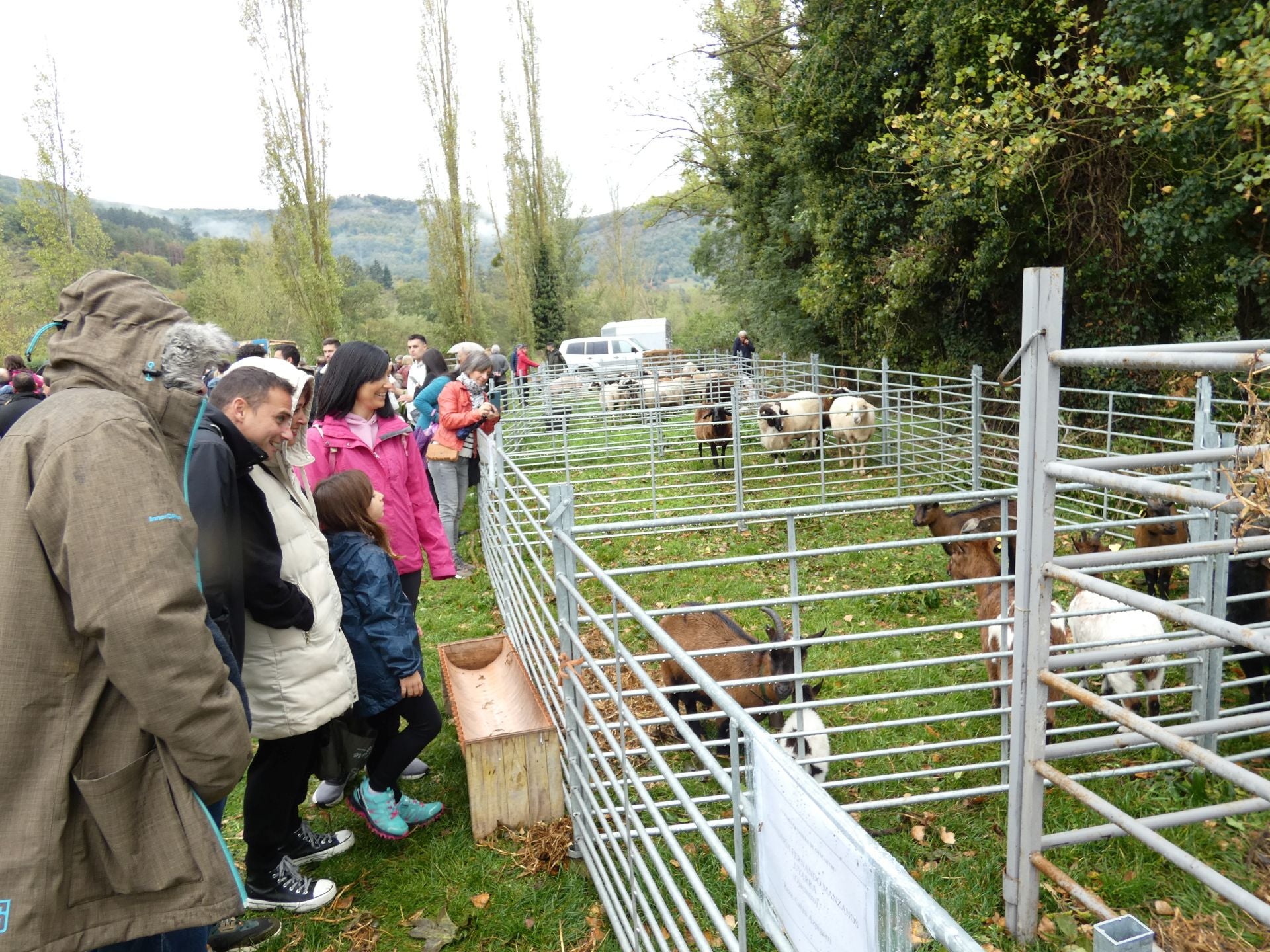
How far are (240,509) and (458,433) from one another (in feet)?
16.5

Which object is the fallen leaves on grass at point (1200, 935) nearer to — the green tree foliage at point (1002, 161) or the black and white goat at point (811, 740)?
the black and white goat at point (811, 740)

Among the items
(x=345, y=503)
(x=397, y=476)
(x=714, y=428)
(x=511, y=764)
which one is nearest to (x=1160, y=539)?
(x=511, y=764)

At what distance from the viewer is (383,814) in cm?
378

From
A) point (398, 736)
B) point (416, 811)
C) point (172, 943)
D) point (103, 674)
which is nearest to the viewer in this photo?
point (103, 674)

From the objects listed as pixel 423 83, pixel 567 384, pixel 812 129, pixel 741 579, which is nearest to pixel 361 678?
pixel 741 579

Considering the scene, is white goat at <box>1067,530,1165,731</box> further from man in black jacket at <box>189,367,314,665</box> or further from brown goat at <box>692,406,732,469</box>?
brown goat at <box>692,406,732,469</box>

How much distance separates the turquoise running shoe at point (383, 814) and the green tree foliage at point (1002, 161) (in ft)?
24.6

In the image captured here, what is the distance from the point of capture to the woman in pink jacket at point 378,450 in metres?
4.27

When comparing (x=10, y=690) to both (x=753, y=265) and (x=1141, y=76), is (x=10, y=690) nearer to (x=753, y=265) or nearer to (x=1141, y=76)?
(x=1141, y=76)

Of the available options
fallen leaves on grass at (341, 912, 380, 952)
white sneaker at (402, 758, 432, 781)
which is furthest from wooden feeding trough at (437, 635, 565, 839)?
fallen leaves on grass at (341, 912, 380, 952)

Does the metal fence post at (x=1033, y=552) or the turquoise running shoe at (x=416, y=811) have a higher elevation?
the metal fence post at (x=1033, y=552)

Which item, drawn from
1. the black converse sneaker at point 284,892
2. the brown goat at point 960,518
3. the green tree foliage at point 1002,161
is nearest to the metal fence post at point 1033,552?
the black converse sneaker at point 284,892

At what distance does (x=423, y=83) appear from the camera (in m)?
31.7

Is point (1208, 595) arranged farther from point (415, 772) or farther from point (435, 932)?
point (415, 772)
